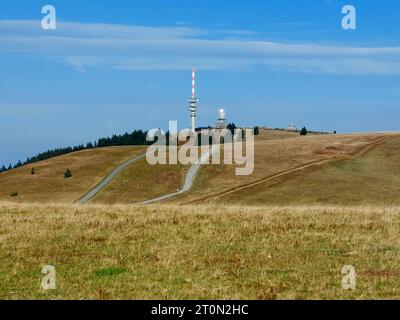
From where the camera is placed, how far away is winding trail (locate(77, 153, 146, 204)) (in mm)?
99750

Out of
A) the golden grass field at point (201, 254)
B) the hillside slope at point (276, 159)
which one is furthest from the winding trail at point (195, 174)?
the golden grass field at point (201, 254)

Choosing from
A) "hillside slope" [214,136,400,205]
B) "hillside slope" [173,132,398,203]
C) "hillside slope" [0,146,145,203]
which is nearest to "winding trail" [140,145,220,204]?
"hillside slope" [173,132,398,203]

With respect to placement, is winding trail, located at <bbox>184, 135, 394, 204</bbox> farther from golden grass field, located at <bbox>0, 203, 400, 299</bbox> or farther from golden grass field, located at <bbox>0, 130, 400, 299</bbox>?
golden grass field, located at <bbox>0, 203, 400, 299</bbox>

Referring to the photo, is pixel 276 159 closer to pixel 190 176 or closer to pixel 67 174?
pixel 190 176

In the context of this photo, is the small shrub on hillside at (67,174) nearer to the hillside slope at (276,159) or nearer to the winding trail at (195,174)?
the winding trail at (195,174)

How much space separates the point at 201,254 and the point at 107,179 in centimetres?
10417

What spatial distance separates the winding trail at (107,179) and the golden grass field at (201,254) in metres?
72.3

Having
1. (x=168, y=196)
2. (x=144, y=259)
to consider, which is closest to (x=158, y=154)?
(x=168, y=196)

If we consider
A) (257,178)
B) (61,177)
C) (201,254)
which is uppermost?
(61,177)

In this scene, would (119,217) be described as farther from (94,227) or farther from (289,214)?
(289,214)

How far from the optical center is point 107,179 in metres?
119

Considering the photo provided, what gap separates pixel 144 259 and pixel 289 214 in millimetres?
9951

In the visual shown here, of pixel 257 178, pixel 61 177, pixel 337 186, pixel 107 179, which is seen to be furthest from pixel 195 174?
pixel 61 177

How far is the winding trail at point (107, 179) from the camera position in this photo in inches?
3927
